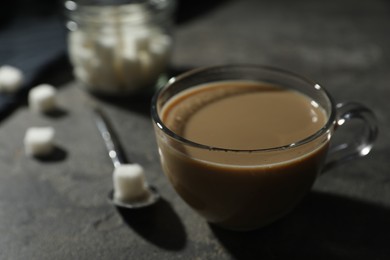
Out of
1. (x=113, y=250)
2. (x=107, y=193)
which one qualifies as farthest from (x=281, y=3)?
(x=113, y=250)

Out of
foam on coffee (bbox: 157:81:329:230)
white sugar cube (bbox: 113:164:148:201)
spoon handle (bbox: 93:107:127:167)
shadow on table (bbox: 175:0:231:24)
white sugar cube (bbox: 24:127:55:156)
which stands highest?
foam on coffee (bbox: 157:81:329:230)

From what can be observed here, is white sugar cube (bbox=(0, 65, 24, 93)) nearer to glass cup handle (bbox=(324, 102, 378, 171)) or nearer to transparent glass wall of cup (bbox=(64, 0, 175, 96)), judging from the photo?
transparent glass wall of cup (bbox=(64, 0, 175, 96))

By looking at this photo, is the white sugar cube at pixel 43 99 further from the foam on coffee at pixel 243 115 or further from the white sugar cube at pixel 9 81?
the foam on coffee at pixel 243 115

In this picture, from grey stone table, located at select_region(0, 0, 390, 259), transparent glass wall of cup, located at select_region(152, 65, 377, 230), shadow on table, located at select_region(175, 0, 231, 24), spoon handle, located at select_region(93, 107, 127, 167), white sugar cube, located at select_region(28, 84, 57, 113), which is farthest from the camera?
shadow on table, located at select_region(175, 0, 231, 24)

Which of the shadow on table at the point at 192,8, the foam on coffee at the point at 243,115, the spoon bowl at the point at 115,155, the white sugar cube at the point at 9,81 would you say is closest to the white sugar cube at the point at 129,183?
the spoon bowl at the point at 115,155

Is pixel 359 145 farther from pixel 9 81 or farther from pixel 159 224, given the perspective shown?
pixel 9 81

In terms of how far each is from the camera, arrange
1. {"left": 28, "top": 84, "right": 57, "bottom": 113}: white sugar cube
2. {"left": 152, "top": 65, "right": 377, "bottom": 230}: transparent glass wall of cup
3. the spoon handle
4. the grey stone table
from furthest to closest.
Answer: {"left": 28, "top": 84, "right": 57, "bottom": 113}: white sugar cube → the spoon handle → the grey stone table → {"left": 152, "top": 65, "right": 377, "bottom": 230}: transparent glass wall of cup

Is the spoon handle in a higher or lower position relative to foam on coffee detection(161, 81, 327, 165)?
lower

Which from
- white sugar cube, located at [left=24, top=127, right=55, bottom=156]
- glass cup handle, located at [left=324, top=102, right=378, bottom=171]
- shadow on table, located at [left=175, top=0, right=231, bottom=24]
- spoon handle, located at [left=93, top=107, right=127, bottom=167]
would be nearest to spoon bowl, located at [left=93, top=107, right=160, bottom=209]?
spoon handle, located at [left=93, top=107, right=127, bottom=167]
